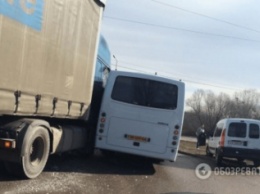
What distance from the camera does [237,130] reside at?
1753 cm

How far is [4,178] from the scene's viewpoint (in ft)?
29.2

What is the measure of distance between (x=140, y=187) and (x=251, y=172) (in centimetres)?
731

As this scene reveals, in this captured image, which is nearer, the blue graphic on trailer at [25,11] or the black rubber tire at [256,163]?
the blue graphic on trailer at [25,11]

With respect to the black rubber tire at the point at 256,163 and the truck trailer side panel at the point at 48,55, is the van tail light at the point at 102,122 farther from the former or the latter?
the black rubber tire at the point at 256,163

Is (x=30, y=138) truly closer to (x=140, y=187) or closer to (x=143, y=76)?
(x=140, y=187)

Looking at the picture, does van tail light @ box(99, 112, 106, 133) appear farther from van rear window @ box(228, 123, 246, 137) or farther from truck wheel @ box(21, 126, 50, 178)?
van rear window @ box(228, 123, 246, 137)

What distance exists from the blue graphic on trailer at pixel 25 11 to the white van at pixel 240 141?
1036 centimetres

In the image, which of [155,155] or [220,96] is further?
[220,96]

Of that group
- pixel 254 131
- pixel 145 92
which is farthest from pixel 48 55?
pixel 254 131

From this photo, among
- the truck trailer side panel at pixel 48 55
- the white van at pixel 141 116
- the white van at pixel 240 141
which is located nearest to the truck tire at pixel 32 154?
the truck trailer side panel at pixel 48 55

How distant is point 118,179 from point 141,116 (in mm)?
2414

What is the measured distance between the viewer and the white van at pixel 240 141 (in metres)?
17.0

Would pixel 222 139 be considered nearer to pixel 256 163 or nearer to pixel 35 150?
pixel 256 163

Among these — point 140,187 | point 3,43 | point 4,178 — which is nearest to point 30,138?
point 4,178
